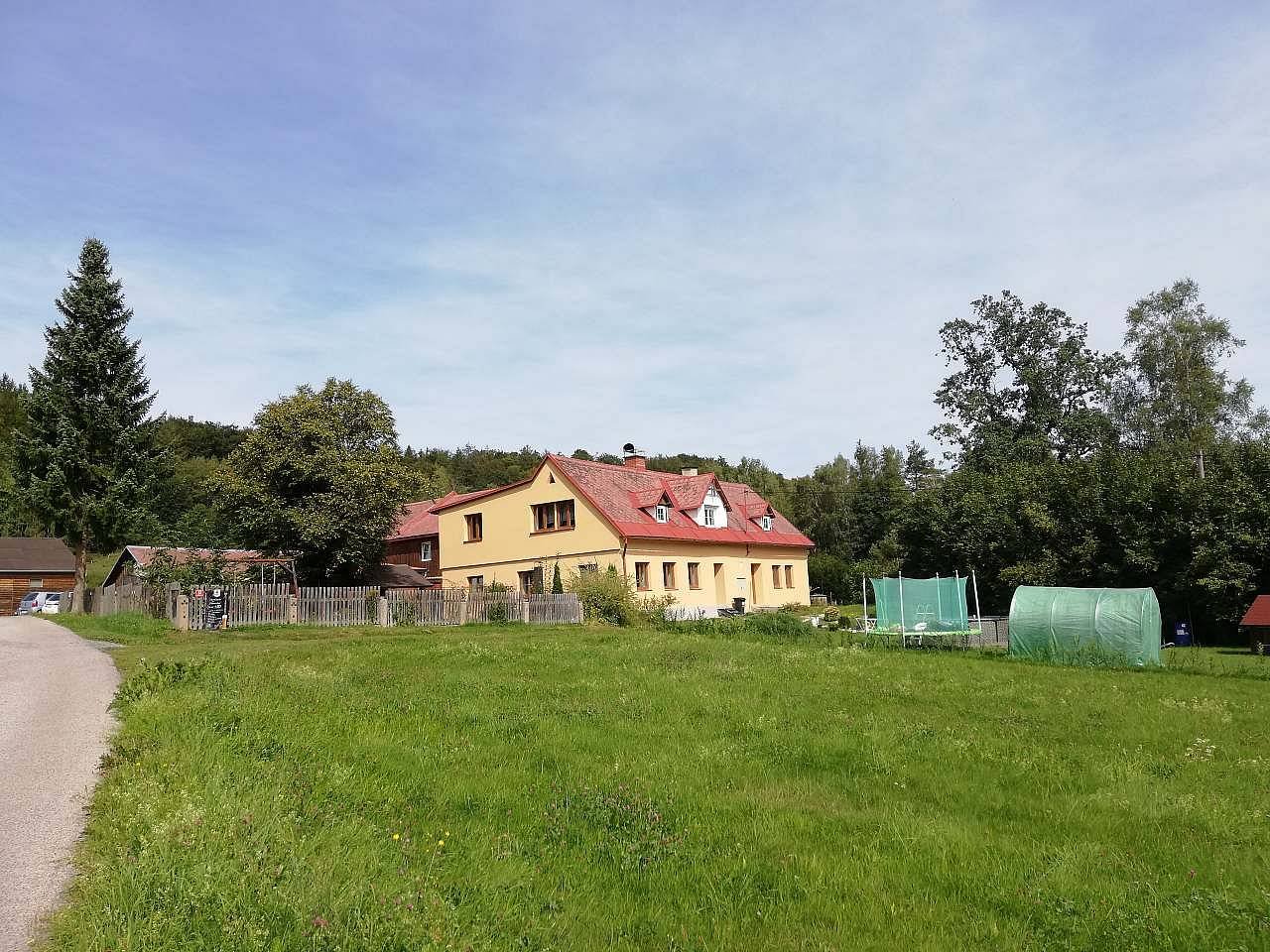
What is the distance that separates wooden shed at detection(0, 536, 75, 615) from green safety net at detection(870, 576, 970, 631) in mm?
54275

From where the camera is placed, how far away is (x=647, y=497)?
140 ft

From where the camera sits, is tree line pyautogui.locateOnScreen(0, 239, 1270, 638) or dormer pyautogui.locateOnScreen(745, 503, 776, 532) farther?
dormer pyautogui.locateOnScreen(745, 503, 776, 532)

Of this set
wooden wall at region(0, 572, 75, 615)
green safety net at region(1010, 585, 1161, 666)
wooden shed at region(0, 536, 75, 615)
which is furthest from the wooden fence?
wooden shed at region(0, 536, 75, 615)

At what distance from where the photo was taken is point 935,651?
78.5 ft

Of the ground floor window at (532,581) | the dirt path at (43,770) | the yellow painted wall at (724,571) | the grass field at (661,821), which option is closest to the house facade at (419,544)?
the ground floor window at (532,581)

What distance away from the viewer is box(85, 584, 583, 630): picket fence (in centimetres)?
2662

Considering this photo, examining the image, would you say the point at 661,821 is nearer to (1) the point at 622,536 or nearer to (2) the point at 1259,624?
(2) the point at 1259,624

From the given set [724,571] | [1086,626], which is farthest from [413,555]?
[1086,626]

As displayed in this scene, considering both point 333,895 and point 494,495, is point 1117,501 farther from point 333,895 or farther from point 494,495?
point 333,895

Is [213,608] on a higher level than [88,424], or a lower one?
lower

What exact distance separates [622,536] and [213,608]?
17.3 meters

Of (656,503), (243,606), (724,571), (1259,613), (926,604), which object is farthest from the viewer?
(724,571)

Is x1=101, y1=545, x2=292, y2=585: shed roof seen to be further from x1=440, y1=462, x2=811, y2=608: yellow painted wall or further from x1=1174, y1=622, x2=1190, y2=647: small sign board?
x1=1174, y1=622, x2=1190, y2=647: small sign board

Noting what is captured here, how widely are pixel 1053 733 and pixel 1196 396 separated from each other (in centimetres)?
4099
